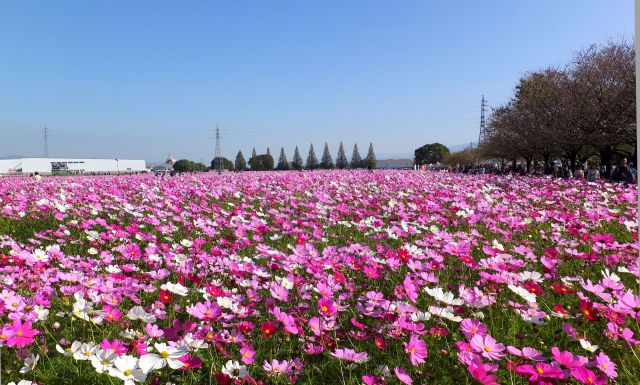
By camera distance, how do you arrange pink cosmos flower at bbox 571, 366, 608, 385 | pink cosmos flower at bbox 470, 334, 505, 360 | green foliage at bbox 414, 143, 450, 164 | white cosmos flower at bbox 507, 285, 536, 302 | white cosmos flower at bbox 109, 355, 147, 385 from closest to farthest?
pink cosmos flower at bbox 571, 366, 608, 385
white cosmos flower at bbox 109, 355, 147, 385
pink cosmos flower at bbox 470, 334, 505, 360
white cosmos flower at bbox 507, 285, 536, 302
green foliage at bbox 414, 143, 450, 164

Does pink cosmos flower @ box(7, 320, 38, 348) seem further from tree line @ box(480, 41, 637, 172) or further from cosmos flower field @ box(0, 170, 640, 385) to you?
tree line @ box(480, 41, 637, 172)

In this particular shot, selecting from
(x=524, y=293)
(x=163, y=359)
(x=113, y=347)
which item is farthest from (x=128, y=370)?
(x=524, y=293)

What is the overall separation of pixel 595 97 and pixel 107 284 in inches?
796

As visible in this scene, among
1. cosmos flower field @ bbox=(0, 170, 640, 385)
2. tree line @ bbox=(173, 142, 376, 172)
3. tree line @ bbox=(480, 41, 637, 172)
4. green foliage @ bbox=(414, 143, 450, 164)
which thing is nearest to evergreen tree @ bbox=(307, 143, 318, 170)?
tree line @ bbox=(173, 142, 376, 172)

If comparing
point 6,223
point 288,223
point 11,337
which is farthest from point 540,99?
point 11,337

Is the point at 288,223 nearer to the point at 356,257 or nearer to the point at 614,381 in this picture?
the point at 356,257

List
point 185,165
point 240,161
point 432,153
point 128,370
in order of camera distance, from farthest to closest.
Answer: point 240,161 < point 432,153 < point 185,165 < point 128,370

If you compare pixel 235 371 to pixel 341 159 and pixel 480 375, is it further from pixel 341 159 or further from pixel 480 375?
pixel 341 159

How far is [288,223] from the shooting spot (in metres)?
4.71

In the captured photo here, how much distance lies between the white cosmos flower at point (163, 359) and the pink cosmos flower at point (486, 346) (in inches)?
39.5

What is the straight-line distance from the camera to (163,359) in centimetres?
142

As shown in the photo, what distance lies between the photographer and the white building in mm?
77125

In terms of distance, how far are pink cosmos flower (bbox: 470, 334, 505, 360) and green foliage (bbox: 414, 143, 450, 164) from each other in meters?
98.3

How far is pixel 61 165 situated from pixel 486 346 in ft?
314
